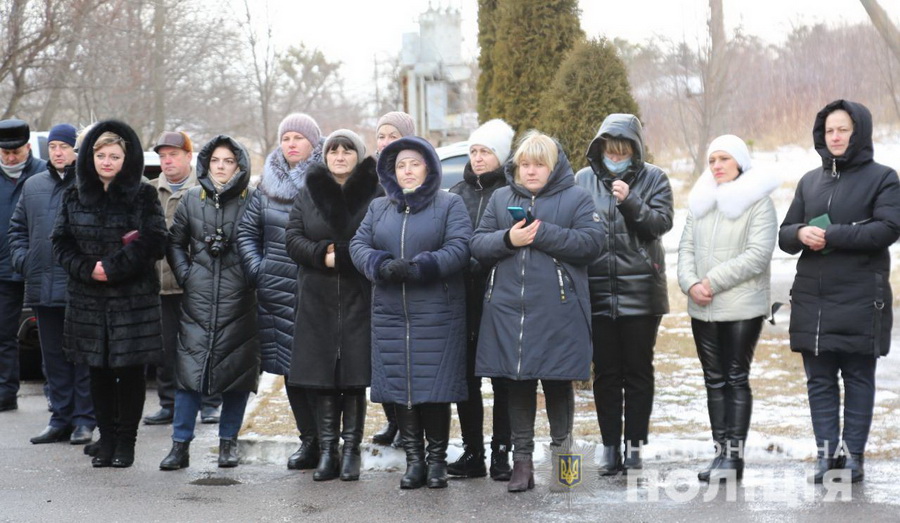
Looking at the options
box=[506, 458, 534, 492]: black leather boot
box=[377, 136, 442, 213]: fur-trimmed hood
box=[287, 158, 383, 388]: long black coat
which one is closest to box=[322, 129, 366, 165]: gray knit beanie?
box=[287, 158, 383, 388]: long black coat

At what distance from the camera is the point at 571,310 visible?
18.9 feet

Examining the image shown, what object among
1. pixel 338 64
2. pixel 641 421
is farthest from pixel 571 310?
pixel 338 64

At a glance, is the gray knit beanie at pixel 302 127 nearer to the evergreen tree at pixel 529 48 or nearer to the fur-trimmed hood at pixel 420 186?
the fur-trimmed hood at pixel 420 186

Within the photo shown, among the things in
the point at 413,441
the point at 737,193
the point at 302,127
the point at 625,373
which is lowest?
the point at 413,441

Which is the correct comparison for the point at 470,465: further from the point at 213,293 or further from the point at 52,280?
the point at 52,280

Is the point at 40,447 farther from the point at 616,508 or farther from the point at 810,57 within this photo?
the point at 810,57

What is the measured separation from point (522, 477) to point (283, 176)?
7.56 feet

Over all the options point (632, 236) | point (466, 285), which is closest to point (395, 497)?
point (466, 285)

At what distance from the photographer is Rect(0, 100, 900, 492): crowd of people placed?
229 inches

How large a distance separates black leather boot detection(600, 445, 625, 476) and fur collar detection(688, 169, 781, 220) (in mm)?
1412

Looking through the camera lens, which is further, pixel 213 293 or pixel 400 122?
pixel 400 122

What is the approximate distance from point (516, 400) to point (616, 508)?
2.57ft

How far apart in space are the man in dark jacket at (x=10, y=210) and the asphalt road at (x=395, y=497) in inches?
80.7

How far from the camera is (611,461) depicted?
6.23 m
